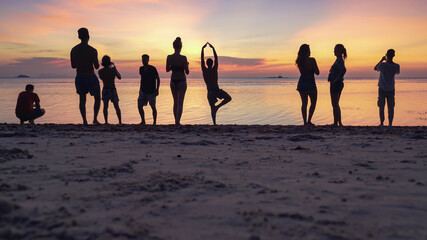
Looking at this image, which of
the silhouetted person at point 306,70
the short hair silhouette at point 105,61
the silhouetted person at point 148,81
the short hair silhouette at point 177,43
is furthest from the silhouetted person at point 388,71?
the short hair silhouette at point 105,61

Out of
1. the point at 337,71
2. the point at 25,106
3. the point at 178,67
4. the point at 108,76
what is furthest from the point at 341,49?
the point at 25,106

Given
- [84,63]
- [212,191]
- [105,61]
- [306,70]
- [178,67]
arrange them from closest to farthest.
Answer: [212,191]
[84,63]
[178,67]
[306,70]
[105,61]

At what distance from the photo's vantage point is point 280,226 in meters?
2.29

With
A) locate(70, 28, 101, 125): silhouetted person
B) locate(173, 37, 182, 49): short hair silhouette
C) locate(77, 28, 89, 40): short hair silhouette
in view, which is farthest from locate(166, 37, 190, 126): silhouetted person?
locate(77, 28, 89, 40): short hair silhouette

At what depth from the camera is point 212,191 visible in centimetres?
302

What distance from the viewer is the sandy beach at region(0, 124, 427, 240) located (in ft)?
7.33

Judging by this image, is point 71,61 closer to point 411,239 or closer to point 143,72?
point 143,72

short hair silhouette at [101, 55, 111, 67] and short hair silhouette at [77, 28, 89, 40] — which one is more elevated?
short hair silhouette at [77, 28, 89, 40]

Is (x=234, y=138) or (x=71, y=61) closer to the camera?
(x=234, y=138)

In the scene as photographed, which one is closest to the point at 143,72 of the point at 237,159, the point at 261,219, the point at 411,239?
the point at 237,159

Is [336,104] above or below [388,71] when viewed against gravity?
below

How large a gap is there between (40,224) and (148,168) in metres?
1.65

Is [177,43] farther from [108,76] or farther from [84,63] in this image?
[84,63]

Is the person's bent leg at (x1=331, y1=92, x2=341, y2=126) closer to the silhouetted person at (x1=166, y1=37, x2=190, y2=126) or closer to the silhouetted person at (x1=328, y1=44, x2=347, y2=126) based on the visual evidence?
the silhouetted person at (x1=328, y1=44, x2=347, y2=126)
